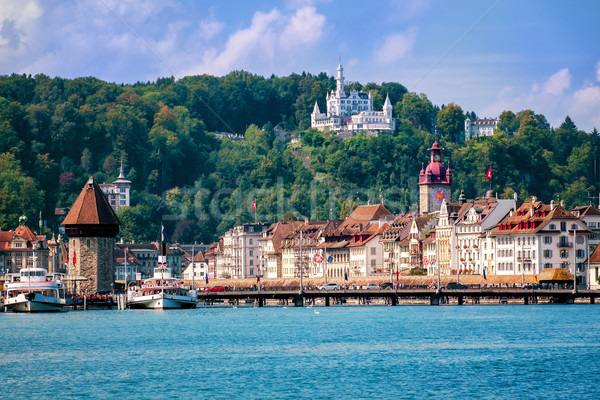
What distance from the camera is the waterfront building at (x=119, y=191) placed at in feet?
636

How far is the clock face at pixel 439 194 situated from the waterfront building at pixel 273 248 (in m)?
16.3

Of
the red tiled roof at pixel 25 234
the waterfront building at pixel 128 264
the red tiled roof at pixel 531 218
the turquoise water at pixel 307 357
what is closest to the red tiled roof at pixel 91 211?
Answer: the turquoise water at pixel 307 357

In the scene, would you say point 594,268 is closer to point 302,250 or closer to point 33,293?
point 33,293

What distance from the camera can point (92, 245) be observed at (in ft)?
363

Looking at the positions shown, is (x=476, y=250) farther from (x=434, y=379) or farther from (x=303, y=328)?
(x=434, y=379)

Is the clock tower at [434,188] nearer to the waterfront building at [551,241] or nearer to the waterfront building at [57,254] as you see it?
the waterfront building at [57,254]

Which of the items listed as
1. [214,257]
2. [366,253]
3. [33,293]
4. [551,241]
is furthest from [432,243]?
[214,257]

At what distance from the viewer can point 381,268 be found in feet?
461

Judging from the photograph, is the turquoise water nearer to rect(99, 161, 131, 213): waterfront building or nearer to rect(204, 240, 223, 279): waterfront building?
rect(204, 240, 223, 279): waterfront building

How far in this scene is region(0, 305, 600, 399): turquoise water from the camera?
50156 millimetres

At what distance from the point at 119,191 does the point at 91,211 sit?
278 ft

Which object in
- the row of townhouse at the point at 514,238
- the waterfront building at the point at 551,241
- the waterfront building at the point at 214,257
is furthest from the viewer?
the waterfront building at the point at 214,257

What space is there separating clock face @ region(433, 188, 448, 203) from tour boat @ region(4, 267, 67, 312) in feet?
227

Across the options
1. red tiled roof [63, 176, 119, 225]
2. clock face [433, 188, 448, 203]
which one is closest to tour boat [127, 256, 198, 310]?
red tiled roof [63, 176, 119, 225]
